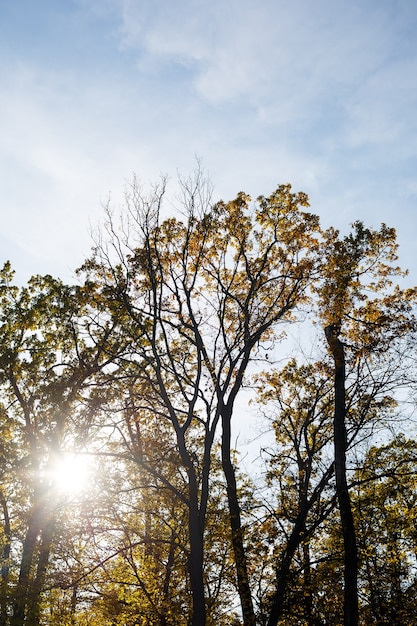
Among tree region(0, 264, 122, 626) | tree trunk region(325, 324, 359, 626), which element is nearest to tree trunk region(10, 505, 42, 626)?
tree region(0, 264, 122, 626)

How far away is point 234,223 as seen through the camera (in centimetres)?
1432

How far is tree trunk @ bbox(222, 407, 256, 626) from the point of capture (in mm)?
11461

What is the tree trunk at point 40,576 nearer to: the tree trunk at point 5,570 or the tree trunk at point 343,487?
the tree trunk at point 5,570

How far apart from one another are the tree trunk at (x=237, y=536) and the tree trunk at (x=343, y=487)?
7.60 feet

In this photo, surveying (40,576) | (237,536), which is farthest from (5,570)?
(237,536)

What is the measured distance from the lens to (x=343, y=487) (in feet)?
39.0

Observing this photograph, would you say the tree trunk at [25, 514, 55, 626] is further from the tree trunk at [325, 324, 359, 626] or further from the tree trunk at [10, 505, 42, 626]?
the tree trunk at [325, 324, 359, 626]

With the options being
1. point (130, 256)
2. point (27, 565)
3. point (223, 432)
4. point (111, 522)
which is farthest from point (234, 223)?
point (27, 565)

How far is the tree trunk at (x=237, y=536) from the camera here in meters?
11.5

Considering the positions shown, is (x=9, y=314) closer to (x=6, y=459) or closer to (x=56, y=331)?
(x=56, y=331)

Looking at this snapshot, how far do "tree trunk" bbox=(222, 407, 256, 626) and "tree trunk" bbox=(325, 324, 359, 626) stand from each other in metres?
2.32

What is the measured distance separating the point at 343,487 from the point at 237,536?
9.70ft

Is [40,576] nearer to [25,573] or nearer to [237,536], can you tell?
[25,573]

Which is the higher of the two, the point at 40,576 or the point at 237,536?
the point at 237,536
